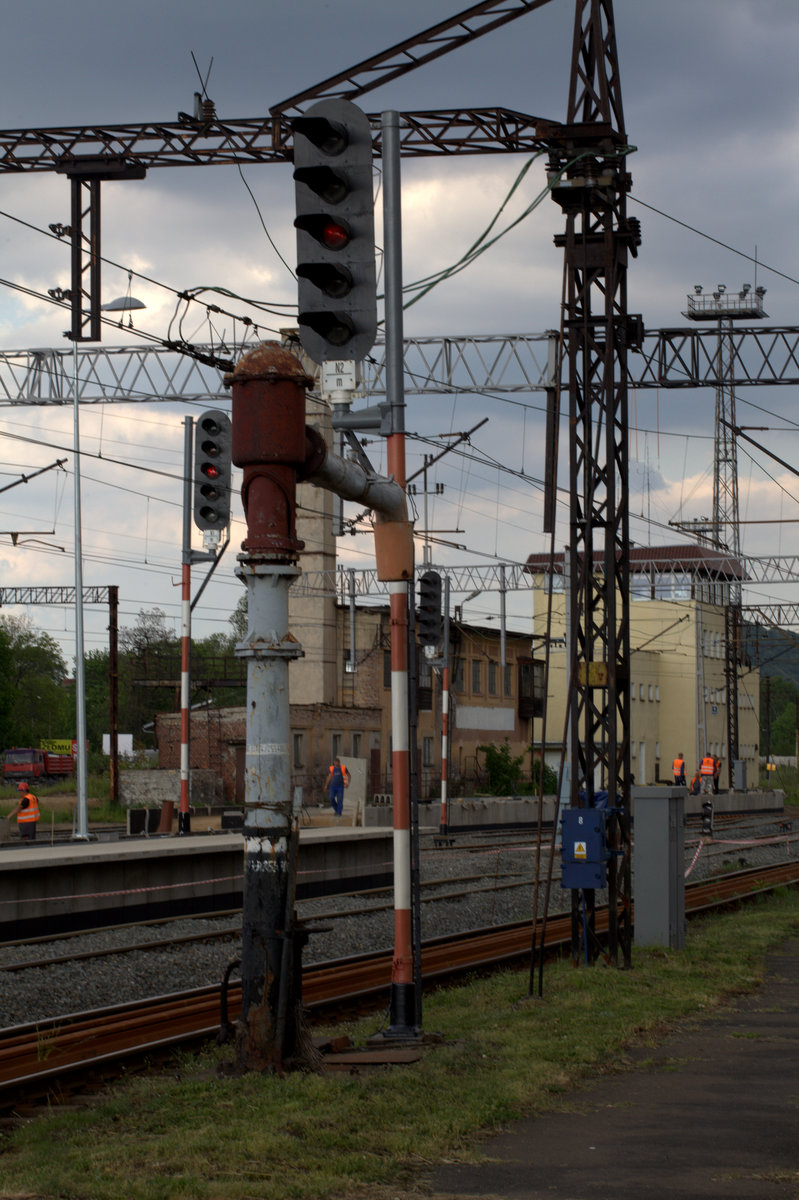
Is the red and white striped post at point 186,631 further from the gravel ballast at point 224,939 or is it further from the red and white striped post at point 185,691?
the gravel ballast at point 224,939

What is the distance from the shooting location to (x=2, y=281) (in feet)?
64.3

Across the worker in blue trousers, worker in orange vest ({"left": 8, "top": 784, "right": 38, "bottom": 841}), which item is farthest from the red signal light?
the worker in blue trousers

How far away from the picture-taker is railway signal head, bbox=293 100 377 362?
29.2 feet

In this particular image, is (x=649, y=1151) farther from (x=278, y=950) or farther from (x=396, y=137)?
(x=396, y=137)

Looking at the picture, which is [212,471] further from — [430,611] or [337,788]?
[337,788]

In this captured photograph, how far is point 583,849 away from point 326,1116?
Result: 7072 mm

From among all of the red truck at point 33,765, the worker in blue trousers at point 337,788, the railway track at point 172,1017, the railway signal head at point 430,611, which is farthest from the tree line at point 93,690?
the railway track at point 172,1017

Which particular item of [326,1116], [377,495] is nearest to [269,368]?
[377,495]

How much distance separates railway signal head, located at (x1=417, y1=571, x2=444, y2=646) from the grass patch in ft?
52.1

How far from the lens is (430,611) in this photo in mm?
28250

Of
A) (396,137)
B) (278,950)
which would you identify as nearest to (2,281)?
(396,137)

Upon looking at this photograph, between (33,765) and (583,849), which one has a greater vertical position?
(583,849)

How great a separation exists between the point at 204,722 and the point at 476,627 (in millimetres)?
16771

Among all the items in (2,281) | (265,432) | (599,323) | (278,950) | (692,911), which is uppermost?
(2,281)
